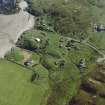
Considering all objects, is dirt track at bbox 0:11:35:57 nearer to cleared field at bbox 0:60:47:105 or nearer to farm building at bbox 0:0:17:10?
farm building at bbox 0:0:17:10

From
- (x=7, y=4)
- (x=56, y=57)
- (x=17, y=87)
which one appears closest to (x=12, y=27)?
(x=7, y=4)

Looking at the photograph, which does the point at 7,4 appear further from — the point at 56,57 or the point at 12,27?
the point at 56,57

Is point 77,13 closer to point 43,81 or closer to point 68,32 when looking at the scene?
point 68,32

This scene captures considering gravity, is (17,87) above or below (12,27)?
below

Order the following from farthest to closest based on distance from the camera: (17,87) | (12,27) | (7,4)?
(7,4)
(12,27)
(17,87)

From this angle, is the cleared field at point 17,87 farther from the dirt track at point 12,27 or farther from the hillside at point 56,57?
the dirt track at point 12,27

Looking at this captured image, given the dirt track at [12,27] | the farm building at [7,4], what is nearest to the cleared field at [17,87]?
the dirt track at [12,27]

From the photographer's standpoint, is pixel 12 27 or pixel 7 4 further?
pixel 7 4

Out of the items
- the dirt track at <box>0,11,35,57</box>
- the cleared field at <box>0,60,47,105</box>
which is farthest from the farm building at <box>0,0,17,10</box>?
the cleared field at <box>0,60,47,105</box>
